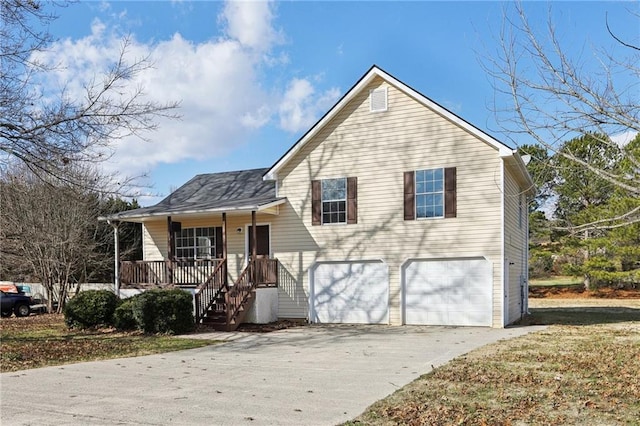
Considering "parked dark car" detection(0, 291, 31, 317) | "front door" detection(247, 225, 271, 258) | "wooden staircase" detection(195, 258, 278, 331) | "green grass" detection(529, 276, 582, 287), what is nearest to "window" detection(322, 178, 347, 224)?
"front door" detection(247, 225, 271, 258)

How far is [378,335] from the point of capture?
1438 centimetres

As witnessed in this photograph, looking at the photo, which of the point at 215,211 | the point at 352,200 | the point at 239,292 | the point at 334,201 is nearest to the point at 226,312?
the point at 239,292

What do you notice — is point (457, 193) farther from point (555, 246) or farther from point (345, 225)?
point (555, 246)

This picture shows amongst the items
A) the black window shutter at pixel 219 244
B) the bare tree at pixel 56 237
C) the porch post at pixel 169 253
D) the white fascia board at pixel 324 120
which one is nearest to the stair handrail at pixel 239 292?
the black window shutter at pixel 219 244

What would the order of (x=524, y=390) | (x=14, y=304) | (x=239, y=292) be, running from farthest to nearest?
(x=14, y=304), (x=239, y=292), (x=524, y=390)

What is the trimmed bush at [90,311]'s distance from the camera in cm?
1616

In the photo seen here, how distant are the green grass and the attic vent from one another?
24.0 metres

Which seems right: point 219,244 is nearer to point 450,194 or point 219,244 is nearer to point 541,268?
point 450,194

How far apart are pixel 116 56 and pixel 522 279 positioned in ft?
51.5

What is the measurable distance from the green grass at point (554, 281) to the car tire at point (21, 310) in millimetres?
29467

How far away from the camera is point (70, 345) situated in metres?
13.0

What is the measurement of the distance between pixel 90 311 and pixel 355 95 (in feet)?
34.1

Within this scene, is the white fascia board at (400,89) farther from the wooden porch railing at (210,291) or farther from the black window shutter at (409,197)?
the wooden porch railing at (210,291)

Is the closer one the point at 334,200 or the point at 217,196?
the point at 334,200
